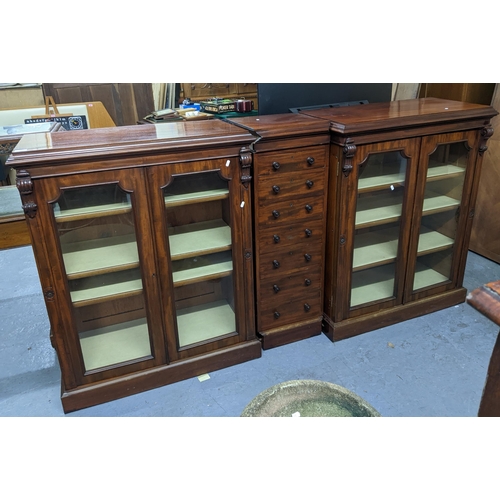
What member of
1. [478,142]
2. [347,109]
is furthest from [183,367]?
[478,142]

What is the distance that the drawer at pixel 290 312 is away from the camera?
2373 millimetres

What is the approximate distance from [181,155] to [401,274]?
4.67ft

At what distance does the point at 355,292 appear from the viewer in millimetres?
2562

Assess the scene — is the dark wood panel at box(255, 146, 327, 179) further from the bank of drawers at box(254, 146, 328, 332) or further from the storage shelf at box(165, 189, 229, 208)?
the storage shelf at box(165, 189, 229, 208)

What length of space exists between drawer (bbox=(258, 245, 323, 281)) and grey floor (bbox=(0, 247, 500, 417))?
1.40ft

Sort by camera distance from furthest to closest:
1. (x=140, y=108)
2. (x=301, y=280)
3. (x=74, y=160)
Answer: (x=140, y=108)
(x=301, y=280)
(x=74, y=160)

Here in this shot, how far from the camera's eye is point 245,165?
1.96 metres

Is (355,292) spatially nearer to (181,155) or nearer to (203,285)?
(203,285)

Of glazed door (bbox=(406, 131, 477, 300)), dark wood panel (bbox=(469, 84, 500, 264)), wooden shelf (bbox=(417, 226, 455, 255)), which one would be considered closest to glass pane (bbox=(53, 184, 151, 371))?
glazed door (bbox=(406, 131, 477, 300))

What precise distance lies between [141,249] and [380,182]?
1234 millimetres

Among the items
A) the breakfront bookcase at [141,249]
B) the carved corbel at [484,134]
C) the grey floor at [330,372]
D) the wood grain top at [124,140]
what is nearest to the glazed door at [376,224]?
the grey floor at [330,372]

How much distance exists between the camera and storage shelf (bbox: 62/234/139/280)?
6.27ft

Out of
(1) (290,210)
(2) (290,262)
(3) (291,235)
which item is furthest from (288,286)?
(1) (290,210)

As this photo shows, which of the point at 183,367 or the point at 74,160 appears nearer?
the point at 74,160
